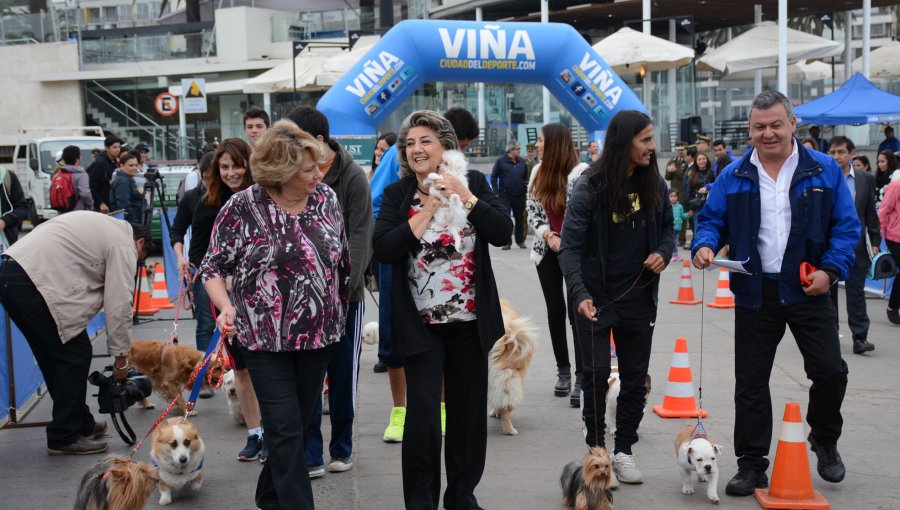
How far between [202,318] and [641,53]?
15.6m

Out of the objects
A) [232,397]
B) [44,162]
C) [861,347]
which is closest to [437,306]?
[232,397]

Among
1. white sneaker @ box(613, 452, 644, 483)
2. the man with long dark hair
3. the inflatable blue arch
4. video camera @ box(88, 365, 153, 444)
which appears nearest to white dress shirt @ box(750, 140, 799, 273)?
the man with long dark hair

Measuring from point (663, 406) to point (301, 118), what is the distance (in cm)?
362

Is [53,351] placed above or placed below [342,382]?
above

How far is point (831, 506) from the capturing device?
508 cm

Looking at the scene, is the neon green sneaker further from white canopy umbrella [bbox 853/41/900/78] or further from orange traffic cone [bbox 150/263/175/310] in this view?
white canopy umbrella [bbox 853/41/900/78]

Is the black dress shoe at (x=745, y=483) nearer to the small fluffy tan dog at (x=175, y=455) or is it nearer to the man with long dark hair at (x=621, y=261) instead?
the man with long dark hair at (x=621, y=261)

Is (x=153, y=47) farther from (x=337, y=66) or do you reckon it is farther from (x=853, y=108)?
(x=853, y=108)

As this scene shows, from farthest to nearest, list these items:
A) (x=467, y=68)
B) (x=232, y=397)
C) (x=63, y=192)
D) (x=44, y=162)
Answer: (x=44, y=162) → (x=467, y=68) → (x=63, y=192) → (x=232, y=397)

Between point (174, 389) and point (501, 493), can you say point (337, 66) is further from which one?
point (501, 493)

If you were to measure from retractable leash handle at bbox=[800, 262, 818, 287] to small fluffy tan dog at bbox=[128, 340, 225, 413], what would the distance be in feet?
14.0

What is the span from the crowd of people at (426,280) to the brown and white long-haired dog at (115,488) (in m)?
0.57

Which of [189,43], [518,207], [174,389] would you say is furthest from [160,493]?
[189,43]

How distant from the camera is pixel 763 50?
24469mm
